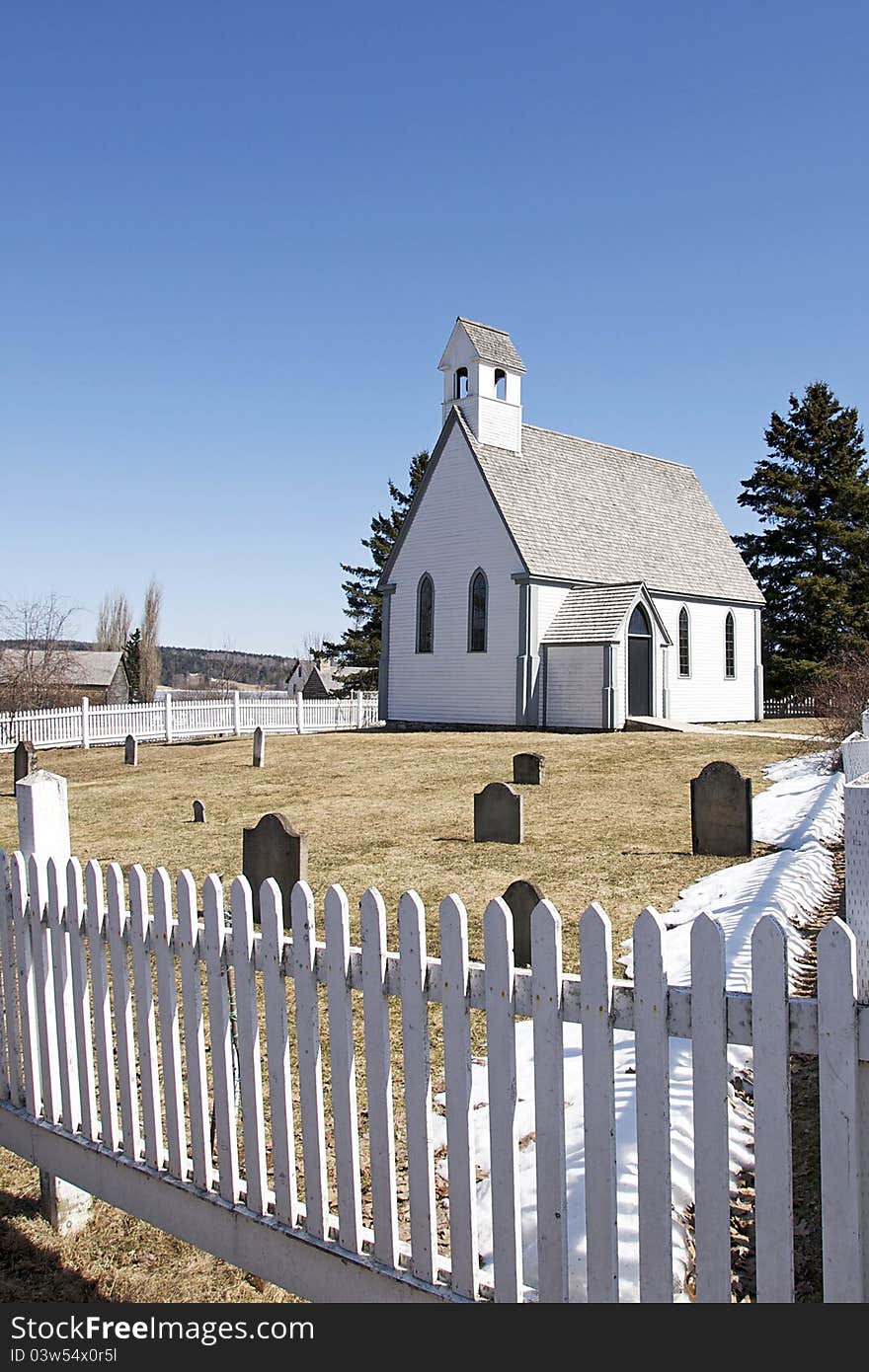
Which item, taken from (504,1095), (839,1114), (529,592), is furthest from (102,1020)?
(529,592)

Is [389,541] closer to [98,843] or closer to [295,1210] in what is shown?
[98,843]

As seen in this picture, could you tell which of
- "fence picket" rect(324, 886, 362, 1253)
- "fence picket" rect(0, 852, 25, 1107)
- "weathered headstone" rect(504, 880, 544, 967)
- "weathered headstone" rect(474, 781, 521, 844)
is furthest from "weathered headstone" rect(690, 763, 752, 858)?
"fence picket" rect(324, 886, 362, 1253)

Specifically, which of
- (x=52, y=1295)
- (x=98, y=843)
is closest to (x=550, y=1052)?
(x=52, y=1295)

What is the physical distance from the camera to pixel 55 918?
14.7 ft

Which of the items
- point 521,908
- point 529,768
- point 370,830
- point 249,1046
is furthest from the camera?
point 529,768

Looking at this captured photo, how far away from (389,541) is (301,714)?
76.6 ft

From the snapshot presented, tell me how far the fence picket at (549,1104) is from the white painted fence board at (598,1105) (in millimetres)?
94

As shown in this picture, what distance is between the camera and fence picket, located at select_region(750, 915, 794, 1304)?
2625 mm

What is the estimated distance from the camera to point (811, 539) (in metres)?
45.2

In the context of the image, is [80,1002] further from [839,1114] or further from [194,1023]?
[839,1114]

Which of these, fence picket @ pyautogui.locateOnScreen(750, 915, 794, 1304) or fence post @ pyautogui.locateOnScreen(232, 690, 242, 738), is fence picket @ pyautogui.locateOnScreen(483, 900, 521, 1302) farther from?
fence post @ pyautogui.locateOnScreen(232, 690, 242, 738)

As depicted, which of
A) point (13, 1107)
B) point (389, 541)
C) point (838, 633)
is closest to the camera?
point (13, 1107)

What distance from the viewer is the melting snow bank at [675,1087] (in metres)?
3.66

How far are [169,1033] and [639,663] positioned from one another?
27.8 metres
